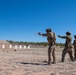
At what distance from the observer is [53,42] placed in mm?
A: 13695

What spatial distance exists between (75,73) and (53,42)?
3.85 metres

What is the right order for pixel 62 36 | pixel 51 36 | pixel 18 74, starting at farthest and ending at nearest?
pixel 62 36 → pixel 51 36 → pixel 18 74

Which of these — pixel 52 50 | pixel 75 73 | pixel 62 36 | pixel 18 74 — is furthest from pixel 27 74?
pixel 62 36

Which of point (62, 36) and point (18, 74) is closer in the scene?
point (18, 74)

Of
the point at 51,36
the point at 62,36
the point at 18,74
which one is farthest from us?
the point at 62,36

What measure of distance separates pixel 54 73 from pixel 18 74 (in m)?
1.48

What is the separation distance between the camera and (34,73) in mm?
10195

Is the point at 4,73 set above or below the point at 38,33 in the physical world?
below

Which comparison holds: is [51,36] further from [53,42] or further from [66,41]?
[66,41]

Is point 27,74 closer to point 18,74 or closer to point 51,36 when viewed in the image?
point 18,74

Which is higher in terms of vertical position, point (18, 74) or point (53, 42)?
point (53, 42)

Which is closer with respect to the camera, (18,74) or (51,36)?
(18,74)

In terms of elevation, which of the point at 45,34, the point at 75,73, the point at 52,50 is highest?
the point at 45,34

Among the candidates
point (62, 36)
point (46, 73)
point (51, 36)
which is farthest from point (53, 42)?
point (46, 73)
